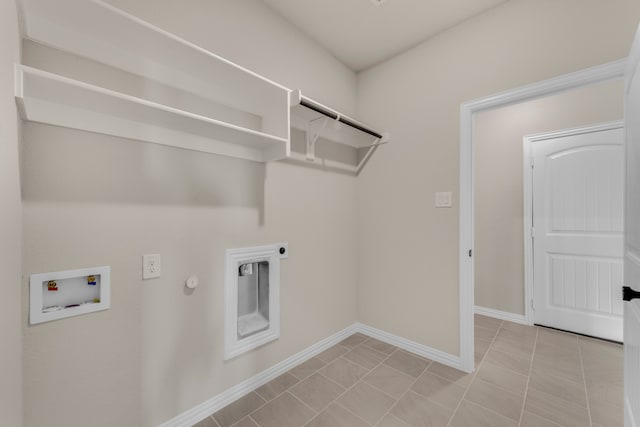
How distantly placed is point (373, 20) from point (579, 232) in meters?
2.83

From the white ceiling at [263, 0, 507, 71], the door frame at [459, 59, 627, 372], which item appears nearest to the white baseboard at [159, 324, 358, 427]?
the door frame at [459, 59, 627, 372]

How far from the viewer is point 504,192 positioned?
3.00 metres

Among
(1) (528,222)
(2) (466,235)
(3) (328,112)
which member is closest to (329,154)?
(3) (328,112)

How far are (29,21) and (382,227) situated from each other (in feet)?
7.94

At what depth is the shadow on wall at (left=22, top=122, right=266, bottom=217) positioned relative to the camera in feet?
3.38

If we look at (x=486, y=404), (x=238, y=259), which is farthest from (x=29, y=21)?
(x=486, y=404)

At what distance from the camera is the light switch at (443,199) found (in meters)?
2.06

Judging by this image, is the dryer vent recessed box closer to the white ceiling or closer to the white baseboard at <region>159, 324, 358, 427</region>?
the white baseboard at <region>159, 324, 358, 427</region>

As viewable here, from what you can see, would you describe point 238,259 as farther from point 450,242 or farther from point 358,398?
point 450,242

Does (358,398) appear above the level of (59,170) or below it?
below

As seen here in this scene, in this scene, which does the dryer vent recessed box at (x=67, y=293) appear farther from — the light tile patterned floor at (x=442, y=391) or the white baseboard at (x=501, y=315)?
the white baseboard at (x=501, y=315)

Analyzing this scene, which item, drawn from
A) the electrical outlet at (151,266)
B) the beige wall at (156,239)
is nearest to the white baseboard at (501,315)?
the beige wall at (156,239)

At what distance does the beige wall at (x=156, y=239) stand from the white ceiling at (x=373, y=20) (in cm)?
16

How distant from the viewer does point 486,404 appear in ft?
5.33
